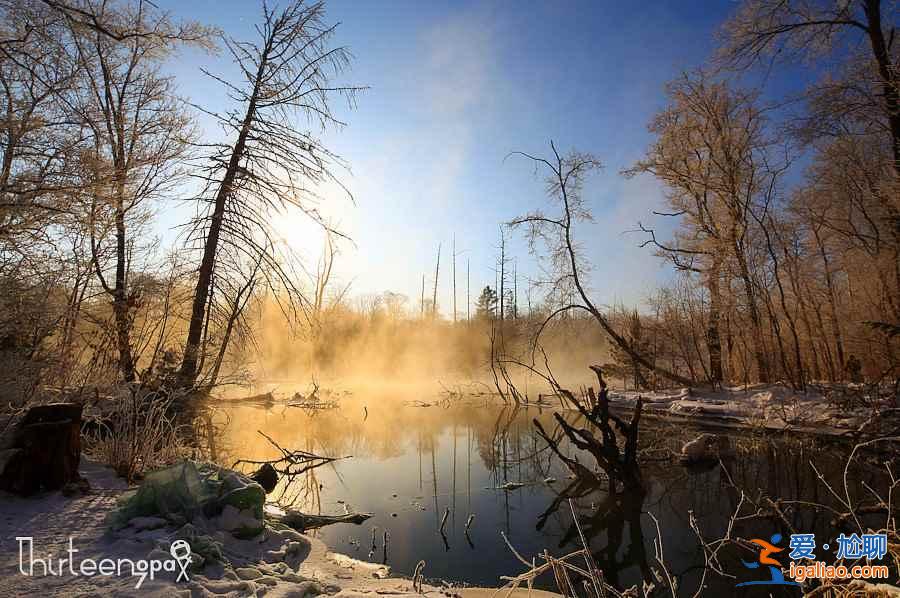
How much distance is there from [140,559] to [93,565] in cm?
23

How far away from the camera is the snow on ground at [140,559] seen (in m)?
2.38

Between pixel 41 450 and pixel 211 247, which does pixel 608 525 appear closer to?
pixel 41 450

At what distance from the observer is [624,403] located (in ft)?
43.0

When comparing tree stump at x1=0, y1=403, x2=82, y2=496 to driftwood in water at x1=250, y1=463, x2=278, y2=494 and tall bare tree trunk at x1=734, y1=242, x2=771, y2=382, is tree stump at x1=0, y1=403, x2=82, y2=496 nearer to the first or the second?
driftwood in water at x1=250, y1=463, x2=278, y2=494

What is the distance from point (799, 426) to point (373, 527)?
28.7 ft

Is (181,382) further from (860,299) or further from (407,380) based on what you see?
(407,380)

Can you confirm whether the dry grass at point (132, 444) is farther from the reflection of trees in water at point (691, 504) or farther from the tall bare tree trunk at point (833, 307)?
the tall bare tree trunk at point (833, 307)

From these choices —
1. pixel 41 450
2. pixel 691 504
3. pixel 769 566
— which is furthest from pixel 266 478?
pixel 769 566

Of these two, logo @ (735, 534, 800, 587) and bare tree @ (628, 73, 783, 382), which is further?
bare tree @ (628, 73, 783, 382)

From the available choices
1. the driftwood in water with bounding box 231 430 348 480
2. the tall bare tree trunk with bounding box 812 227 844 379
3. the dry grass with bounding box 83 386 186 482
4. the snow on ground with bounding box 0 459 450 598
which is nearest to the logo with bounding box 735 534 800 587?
the snow on ground with bounding box 0 459 450 598

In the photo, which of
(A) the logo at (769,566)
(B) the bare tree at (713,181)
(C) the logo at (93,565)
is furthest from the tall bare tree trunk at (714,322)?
(C) the logo at (93,565)

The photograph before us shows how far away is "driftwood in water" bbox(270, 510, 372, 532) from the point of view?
452 centimetres

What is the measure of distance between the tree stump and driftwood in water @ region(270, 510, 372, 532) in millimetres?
1733

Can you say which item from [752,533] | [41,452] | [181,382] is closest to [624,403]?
[752,533]
